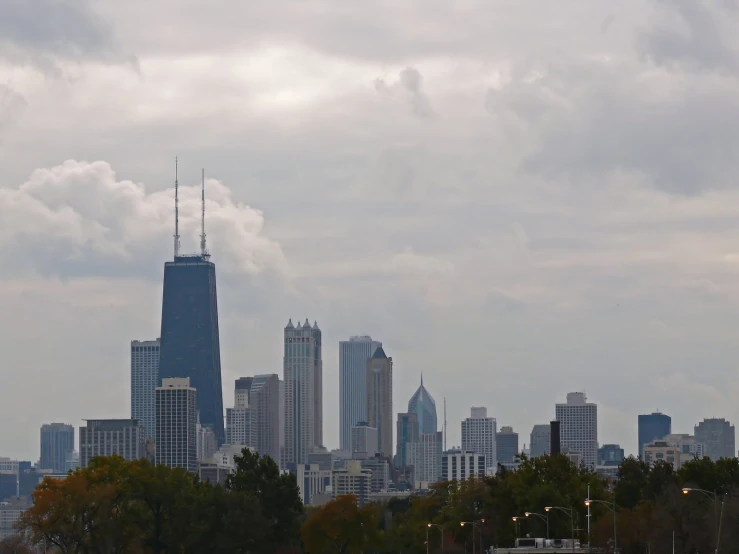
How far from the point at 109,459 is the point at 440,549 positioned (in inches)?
1552

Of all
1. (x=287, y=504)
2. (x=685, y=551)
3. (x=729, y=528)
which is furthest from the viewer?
(x=287, y=504)

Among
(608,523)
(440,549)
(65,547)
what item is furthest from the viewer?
(440,549)

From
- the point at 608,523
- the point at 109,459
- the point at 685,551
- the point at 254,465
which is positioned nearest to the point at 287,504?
the point at 254,465

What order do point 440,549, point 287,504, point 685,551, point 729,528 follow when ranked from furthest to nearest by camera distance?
point 440,549 < point 287,504 < point 685,551 < point 729,528

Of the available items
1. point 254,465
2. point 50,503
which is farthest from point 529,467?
point 50,503

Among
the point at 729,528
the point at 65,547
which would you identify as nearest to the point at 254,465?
the point at 65,547

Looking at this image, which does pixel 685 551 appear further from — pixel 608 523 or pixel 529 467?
pixel 529 467

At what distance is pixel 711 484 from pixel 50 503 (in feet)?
160

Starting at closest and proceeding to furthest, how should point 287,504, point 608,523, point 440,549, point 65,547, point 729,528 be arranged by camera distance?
point 729,528 < point 608,523 < point 65,547 < point 287,504 < point 440,549

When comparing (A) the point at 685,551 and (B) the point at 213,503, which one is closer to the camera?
(A) the point at 685,551

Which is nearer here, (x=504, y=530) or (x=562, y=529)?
(x=562, y=529)

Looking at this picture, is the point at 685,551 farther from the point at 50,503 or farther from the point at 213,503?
the point at 50,503

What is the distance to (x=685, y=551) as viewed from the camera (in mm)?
101062

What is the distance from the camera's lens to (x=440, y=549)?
154 metres
